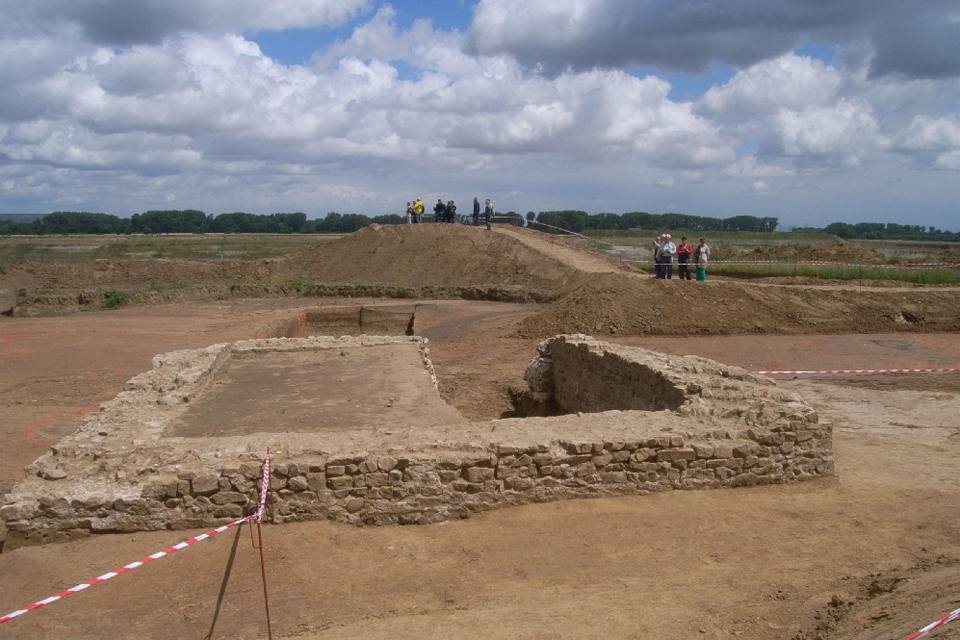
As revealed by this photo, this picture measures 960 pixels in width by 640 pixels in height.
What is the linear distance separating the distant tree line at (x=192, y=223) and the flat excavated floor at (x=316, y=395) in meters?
85.7

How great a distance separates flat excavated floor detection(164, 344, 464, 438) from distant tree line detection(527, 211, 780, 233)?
6494cm

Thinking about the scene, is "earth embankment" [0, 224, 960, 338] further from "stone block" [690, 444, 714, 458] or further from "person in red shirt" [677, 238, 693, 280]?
"stone block" [690, 444, 714, 458]

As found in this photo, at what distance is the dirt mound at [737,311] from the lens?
17.8m

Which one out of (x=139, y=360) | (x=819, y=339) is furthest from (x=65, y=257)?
(x=819, y=339)

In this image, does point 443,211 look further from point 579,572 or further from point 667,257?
point 579,572

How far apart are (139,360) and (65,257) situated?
39779 millimetres

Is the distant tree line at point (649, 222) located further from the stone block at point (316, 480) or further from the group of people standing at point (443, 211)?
the stone block at point (316, 480)

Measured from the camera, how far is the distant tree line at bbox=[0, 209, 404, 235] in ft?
317

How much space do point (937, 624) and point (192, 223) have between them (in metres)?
111

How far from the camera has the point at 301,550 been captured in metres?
5.38

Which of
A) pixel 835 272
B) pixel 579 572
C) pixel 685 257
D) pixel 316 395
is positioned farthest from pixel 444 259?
pixel 579 572

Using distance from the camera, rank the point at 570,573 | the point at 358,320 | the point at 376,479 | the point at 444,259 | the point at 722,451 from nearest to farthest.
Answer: the point at 570,573, the point at 376,479, the point at 722,451, the point at 358,320, the point at 444,259

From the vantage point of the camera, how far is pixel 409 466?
580 cm

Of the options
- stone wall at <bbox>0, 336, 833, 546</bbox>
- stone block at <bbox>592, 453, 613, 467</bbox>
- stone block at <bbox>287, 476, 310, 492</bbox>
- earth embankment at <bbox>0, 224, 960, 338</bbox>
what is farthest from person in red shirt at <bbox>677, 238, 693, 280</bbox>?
stone block at <bbox>287, 476, 310, 492</bbox>
